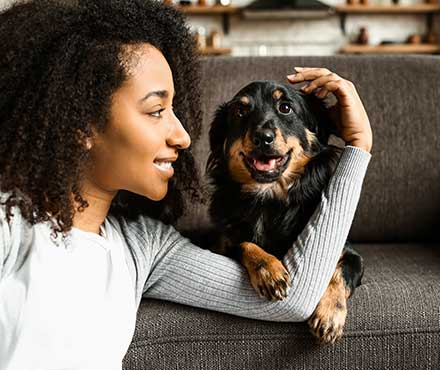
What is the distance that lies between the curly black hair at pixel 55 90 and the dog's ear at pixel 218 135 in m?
0.52

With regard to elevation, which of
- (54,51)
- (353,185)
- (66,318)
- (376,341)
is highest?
(54,51)

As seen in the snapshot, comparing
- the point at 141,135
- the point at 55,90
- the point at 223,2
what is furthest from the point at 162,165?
the point at 223,2

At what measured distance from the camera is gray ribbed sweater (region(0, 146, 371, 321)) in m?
1.40

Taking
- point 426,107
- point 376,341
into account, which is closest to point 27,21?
point 376,341

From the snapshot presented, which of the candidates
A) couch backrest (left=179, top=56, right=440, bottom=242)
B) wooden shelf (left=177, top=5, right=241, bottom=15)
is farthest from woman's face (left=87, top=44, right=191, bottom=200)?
wooden shelf (left=177, top=5, right=241, bottom=15)

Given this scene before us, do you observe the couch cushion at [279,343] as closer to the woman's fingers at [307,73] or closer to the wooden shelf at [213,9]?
the woman's fingers at [307,73]

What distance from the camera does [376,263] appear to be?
1.86m

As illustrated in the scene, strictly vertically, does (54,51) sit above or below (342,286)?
above

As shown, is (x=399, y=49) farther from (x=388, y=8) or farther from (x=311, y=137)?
(x=311, y=137)

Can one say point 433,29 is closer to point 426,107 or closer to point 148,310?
point 426,107

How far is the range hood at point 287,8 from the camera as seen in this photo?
5.76m

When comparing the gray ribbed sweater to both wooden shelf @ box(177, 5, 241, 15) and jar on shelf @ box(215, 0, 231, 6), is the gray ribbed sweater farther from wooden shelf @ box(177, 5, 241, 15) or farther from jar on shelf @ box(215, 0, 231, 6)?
jar on shelf @ box(215, 0, 231, 6)

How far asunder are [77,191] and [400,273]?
881 mm

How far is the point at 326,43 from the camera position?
247 inches
